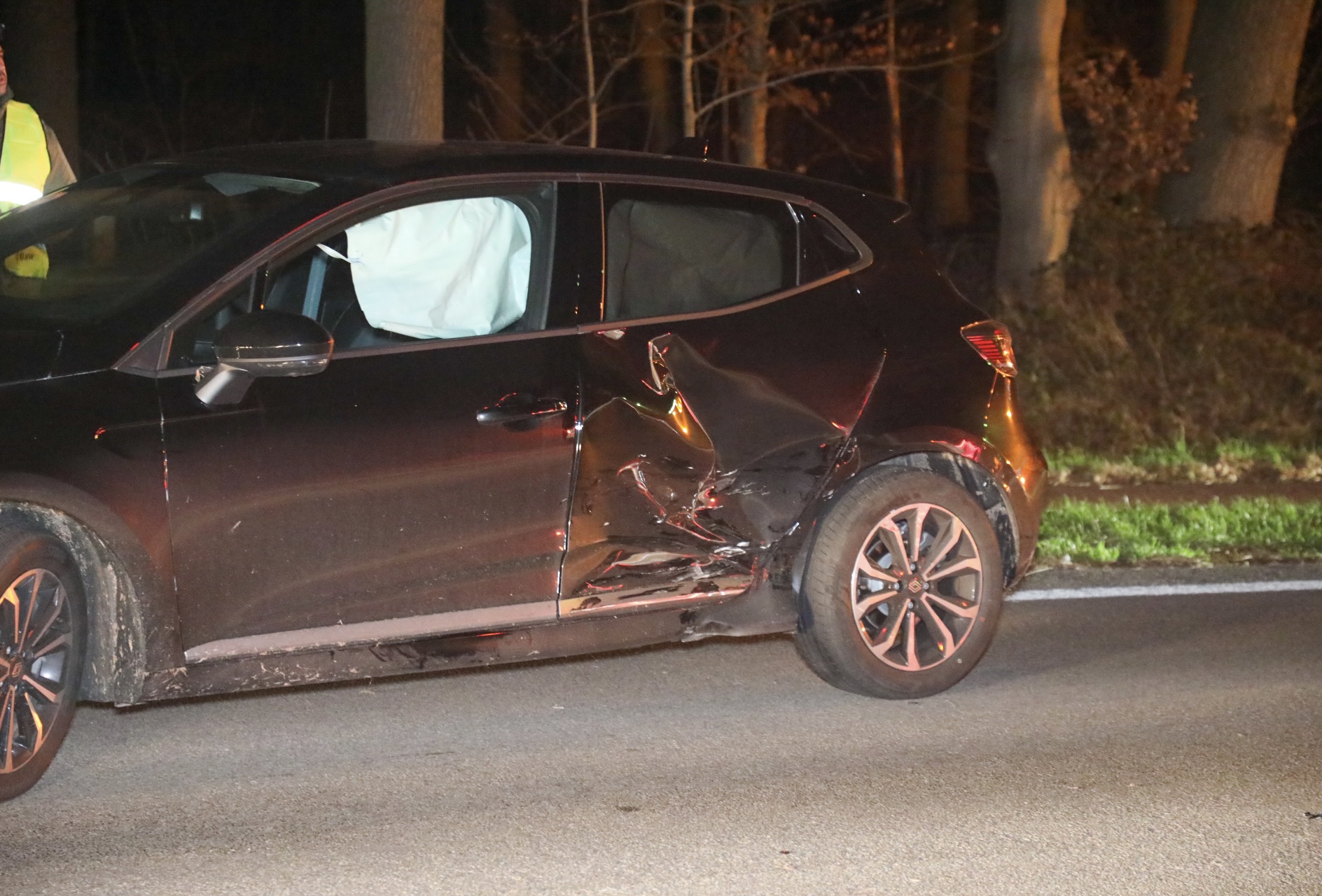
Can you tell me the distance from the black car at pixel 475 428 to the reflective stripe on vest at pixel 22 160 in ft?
3.01

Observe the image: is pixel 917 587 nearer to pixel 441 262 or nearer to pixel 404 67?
pixel 441 262

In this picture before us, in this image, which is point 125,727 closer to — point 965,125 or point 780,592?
point 780,592

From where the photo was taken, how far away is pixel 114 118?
2198 centimetres

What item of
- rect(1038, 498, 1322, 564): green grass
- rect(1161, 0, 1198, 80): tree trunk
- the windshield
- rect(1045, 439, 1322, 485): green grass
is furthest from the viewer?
rect(1161, 0, 1198, 80): tree trunk

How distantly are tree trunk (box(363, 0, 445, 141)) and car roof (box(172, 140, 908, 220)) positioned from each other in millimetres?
4634

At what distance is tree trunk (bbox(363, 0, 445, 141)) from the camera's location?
33.9 ft

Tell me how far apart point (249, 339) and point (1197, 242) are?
509 inches

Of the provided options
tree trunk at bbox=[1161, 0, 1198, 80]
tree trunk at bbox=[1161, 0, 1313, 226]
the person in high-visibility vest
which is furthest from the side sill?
tree trunk at bbox=[1161, 0, 1198, 80]

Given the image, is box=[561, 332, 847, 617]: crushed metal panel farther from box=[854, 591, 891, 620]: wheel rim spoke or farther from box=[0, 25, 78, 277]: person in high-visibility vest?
box=[0, 25, 78, 277]: person in high-visibility vest

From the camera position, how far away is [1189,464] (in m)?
10.7

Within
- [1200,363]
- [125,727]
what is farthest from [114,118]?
[125,727]

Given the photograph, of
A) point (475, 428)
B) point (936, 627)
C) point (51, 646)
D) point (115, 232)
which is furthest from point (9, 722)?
point (936, 627)

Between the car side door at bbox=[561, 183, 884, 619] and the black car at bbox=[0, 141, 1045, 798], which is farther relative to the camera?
the car side door at bbox=[561, 183, 884, 619]

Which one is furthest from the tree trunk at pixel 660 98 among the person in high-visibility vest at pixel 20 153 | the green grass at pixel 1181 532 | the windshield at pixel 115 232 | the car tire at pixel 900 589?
the windshield at pixel 115 232
